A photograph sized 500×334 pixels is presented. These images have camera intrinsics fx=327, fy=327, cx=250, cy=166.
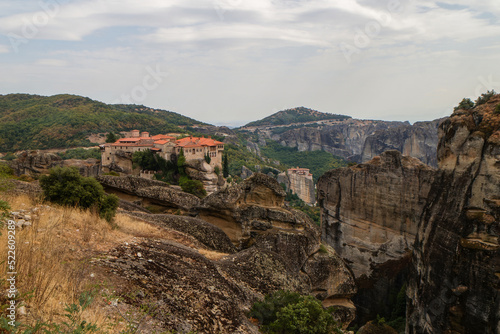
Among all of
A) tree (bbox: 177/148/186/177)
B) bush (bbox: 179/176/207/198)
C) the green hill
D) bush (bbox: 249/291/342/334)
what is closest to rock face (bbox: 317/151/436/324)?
bush (bbox: 179/176/207/198)

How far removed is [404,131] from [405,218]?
6546cm

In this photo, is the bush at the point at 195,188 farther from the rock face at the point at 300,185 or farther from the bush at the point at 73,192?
the rock face at the point at 300,185

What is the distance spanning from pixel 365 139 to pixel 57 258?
381 ft

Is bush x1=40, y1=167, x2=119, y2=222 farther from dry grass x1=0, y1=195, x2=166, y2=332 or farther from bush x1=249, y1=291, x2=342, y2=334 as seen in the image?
bush x1=249, y1=291, x2=342, y2=334

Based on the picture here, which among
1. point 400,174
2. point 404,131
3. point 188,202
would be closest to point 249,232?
point 188,202

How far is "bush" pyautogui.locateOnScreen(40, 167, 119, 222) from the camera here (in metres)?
10.9

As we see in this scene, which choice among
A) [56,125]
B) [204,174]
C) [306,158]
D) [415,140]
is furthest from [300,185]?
[56,125]

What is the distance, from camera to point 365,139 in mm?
112812

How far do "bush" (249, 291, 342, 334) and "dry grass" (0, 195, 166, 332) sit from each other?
388cm

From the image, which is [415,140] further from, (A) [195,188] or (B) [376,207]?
(A) [195,188]

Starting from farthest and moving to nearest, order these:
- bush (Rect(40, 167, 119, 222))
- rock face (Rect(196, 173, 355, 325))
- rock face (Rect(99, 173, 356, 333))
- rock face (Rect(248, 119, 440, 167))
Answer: rock face (Rect(248, 119, 440, 167)) < rock face (Rect(196, 173, 355, 325)) < bush (Rect(40, 167, 119, 222)) < rock face (Rect(99, 173, 356, 333))

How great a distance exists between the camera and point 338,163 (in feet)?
368

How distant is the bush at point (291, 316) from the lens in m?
7.66

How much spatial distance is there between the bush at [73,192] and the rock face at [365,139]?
277 feet
